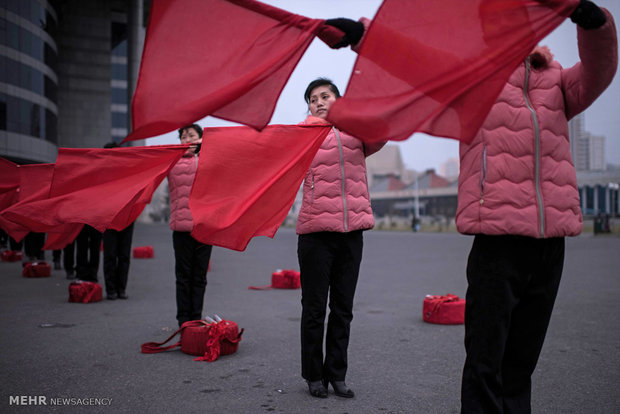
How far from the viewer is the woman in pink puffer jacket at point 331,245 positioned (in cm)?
387

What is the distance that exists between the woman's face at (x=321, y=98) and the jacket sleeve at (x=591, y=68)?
176 centimetres

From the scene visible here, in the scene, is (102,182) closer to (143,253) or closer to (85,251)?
(85,251)

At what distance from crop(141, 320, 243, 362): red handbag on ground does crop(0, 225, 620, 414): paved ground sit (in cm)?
10

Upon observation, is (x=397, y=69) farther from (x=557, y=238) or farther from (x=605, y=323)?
(x=605, y=323)

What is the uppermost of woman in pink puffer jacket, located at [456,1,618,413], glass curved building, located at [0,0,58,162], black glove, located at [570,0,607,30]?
glass curved building, located at [0,0,58,162]

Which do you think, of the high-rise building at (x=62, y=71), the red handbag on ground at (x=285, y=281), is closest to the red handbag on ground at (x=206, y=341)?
the red handbag on ground at (x=285, y=281)

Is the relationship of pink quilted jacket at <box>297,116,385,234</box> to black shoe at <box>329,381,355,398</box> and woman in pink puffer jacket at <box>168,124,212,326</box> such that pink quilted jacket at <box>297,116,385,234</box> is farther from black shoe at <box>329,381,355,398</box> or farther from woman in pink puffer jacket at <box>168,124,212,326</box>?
woman in pink puffer jacket at <box>168,124,212,326</box>

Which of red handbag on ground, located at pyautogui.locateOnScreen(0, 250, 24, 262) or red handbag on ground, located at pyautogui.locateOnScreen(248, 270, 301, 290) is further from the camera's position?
red handbag on ground, located at pyautogui.locateOnScreen(0, 250, 24, 262)

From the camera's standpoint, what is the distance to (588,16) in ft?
7.66

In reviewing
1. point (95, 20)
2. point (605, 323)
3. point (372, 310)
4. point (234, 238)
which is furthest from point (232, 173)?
point (95, 20)

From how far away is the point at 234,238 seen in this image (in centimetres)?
417

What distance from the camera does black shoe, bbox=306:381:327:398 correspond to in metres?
3.82

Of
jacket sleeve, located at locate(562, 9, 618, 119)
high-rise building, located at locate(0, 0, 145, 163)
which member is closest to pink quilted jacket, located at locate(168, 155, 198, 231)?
jacket sleeve, located at locate(562, 9, 618, 119)

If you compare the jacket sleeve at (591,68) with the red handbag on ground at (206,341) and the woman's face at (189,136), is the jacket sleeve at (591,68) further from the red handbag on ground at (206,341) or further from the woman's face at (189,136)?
the woman's face at (189,136)
